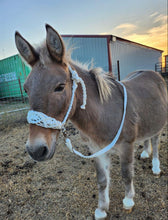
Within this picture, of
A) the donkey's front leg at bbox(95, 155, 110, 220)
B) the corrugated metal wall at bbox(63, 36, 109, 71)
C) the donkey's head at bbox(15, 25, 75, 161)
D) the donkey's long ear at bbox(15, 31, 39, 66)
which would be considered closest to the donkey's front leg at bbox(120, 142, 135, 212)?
the donkey's front leg at bbox(95, 155, 110, 220)

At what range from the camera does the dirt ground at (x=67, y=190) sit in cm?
202

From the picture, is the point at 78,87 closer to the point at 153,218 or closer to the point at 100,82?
the point at 100,82

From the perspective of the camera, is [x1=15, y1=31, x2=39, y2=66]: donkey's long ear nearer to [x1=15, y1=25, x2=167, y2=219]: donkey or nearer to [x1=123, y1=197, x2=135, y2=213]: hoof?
[x1=15, y1=25, x2=167, y2=219]: donkey

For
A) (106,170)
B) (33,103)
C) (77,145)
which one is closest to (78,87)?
(33,103)

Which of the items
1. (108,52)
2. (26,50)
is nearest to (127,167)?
(26,50)

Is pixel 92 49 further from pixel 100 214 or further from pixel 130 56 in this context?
pixel 100 214

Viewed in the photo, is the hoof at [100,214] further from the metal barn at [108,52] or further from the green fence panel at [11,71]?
the green fence panel at [11,71]

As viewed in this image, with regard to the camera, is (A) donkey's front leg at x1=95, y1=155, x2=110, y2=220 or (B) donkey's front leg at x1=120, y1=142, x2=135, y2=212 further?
(A) donkey's front leg at x1=95, y1=155, x2=110, y2=220

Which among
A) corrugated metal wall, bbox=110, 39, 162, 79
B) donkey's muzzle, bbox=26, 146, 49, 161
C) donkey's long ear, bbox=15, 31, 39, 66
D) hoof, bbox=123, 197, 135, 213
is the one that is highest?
corrugated metal wall, bbox=110, 39, 162, 79

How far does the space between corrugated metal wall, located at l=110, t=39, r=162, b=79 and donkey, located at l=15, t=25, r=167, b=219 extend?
9167 mm

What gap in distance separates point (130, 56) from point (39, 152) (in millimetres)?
16455

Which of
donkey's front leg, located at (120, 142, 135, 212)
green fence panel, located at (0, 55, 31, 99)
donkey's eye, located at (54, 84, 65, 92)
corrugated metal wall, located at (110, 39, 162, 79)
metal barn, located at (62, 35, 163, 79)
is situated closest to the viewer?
donkey's eye, located at (54, 84, 65, 92)

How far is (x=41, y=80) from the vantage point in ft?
3.73

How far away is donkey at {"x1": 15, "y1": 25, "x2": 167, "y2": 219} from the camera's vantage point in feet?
3.68
